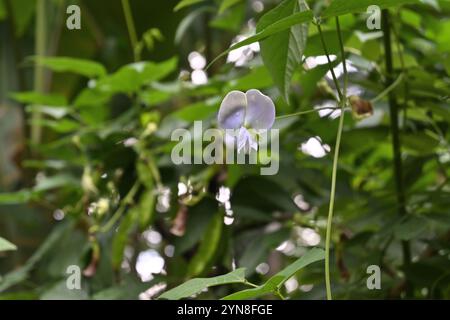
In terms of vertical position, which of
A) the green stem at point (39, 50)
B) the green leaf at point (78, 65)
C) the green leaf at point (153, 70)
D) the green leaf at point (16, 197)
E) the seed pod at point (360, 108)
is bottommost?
the seed pod at point (360, 108)

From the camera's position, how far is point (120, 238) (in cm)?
77

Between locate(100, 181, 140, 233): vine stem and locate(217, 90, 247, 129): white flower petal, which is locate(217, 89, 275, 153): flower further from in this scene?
locate(100, 181, 140, 233): vine stem

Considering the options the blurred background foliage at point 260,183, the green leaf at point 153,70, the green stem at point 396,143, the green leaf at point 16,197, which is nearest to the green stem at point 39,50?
the blurred background foliage at point 260,183

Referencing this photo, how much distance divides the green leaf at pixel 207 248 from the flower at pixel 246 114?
0.93 ft

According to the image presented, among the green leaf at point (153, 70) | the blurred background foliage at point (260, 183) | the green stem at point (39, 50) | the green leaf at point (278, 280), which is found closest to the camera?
the green leaf at point (278, 280)

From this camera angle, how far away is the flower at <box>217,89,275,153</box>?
459 mm

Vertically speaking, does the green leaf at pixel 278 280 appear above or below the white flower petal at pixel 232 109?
below

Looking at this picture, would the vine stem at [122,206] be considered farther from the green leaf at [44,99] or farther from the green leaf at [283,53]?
the green leaf at [283,53]

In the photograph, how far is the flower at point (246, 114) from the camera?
46 centimetres

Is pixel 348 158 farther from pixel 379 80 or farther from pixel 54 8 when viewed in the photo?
pixel 54 8

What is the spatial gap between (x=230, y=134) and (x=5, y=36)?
112cm

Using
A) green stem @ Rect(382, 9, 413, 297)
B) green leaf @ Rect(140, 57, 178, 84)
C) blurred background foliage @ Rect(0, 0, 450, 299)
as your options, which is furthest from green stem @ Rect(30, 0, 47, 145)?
green stem @ Rect(382, 9, 413, 297)

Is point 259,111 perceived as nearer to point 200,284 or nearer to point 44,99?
point 200,284
